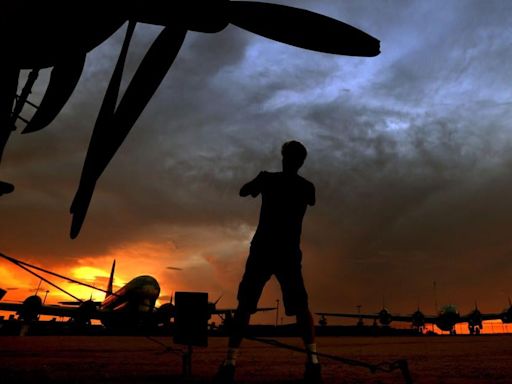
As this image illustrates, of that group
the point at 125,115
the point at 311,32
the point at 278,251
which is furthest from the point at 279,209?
the point at 125,115

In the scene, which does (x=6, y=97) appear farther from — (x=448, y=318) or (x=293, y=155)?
(x=448, y=318)

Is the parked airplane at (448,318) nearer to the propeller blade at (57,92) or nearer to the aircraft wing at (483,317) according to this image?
the aircraft wing at (483,317)

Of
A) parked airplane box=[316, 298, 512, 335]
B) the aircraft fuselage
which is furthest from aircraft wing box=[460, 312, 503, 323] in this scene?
the aircraft fuselage

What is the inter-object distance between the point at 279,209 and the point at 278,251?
34cm

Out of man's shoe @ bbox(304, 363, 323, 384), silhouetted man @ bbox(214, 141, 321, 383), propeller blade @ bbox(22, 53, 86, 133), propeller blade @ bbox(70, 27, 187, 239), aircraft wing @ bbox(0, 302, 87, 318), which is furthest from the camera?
aircraft wing @ bbox(0, 302, 87, 318)

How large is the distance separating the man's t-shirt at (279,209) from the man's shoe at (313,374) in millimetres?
854

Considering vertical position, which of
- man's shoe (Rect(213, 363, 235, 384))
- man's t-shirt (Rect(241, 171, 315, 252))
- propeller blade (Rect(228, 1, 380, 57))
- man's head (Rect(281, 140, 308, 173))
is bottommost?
man's shoe (Rect(213, 363, 235, 384))

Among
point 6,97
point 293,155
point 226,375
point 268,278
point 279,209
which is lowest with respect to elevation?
point 226,375

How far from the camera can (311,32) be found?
201cm

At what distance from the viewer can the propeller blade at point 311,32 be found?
6.39 feet

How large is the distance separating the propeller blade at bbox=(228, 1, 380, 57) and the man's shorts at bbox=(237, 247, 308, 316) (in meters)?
1.62

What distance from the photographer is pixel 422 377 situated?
321cm

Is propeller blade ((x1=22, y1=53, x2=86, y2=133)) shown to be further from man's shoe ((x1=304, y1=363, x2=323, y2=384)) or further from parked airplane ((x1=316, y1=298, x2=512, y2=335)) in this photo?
parked airplane ((x1=316, y1=298, x2=512, y2=335))

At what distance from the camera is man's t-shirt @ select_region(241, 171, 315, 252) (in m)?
3.05
